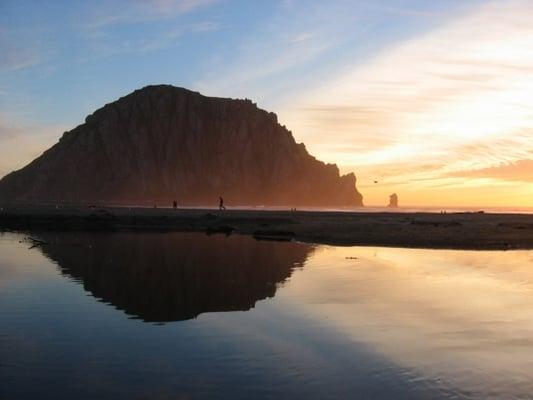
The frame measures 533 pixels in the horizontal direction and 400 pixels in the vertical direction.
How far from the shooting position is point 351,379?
42.4 feet

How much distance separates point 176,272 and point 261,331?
47.0 feet

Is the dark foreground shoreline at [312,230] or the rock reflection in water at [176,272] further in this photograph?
the dark foreground shoreline at [312,230]

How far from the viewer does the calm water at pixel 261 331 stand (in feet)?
40.9

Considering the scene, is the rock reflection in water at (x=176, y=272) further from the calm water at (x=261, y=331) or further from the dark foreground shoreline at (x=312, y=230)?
the dark foreground shoreline at (x=312, y=230)

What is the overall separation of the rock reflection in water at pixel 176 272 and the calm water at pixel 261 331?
0.12 m

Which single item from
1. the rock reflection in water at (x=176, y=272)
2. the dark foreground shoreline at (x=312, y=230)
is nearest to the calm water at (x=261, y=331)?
the rock reflection in water at (x=176, y=272)

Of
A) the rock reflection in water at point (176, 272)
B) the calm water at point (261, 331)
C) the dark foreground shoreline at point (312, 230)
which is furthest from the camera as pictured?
the dark foreground shoreline at point (312, 230)

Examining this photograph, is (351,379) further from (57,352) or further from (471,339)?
(57,352)

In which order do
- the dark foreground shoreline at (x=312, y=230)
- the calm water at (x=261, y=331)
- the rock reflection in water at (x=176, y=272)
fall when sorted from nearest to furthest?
the calm water at (x=261, y=331), the rock reflection in water at (x=176, y=272), the dark foreground shoreline at (x=312, y=230)

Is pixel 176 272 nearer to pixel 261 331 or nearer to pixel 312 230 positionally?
pixel 261 331

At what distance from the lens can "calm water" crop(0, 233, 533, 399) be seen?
12469 millimetres

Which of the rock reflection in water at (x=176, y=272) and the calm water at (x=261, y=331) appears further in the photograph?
the rock reflection in water at (x=176, y=272)

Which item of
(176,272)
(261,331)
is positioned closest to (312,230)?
(176,272)

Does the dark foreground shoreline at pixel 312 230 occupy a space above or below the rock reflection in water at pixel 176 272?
above
